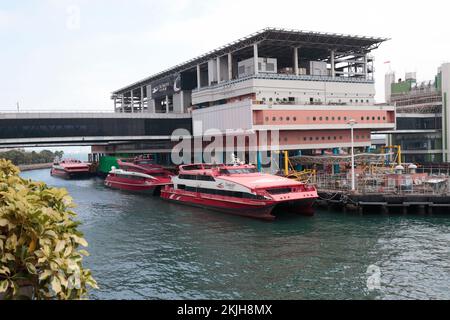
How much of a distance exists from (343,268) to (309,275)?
2.41 m

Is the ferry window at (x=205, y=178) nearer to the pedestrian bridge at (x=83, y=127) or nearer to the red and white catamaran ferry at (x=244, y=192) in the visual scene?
the red and white catamaran ferry at (x=244, y=192)

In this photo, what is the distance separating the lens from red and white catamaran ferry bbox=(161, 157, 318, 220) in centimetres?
3888

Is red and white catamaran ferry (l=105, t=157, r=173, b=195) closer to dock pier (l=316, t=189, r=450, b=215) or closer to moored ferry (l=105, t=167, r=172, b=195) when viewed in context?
moored ferry (l=105, t=167, r=172, b=195)

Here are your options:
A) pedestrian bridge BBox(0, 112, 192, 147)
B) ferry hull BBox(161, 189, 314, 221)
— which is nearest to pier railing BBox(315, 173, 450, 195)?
ferry hull BBox(161, 189, 314, 221)

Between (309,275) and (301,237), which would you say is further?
(301,237)

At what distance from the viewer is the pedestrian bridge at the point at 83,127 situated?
61031 mm

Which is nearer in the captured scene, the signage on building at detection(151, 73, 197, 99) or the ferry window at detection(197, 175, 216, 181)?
the ferry window at detection(197, 175, 216, 181)

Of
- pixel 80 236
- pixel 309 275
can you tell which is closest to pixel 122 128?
pixel 309 275

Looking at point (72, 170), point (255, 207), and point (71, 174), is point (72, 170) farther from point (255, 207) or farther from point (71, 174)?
point (255, 207)

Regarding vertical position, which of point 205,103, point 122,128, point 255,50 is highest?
point 255,50

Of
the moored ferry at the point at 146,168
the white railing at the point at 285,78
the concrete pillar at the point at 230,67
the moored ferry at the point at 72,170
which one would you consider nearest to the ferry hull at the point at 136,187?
the moored ferry at the point at 146,168

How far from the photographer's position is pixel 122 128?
6869cm
